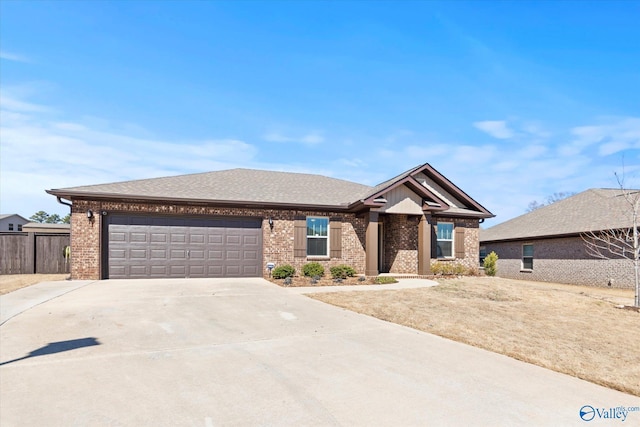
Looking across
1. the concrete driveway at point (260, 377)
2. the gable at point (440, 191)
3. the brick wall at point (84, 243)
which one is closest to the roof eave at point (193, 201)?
the brick wall at point (84, 243)

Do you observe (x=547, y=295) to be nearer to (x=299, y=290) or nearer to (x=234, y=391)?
(x=299, y=290)

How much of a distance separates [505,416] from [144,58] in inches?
518

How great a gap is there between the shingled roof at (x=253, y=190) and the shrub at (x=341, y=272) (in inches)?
102

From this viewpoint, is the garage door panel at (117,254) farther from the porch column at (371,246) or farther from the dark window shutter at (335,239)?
the porch column at (371,246)

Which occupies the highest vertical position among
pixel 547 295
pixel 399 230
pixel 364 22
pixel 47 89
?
pixel 364 22

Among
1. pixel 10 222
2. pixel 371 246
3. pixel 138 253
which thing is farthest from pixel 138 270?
pixel 10 222

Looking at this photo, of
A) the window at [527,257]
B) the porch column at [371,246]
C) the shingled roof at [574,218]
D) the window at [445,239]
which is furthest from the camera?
the window at [527,257]

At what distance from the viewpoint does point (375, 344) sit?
20.5ft

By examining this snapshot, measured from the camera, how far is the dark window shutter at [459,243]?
18766 millimetres

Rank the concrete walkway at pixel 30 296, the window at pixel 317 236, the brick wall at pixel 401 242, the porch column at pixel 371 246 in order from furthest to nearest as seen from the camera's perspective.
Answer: the brick wall at pixel 401 242 → the window at pixel 317 236 → the porch column at pixel 371 246 → the concrete walkway at pixel 30 296

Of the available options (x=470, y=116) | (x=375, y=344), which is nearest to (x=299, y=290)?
(x=375, y=344)

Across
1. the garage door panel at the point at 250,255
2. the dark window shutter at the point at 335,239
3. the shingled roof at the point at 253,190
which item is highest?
the shingled roof at the point at 253,190

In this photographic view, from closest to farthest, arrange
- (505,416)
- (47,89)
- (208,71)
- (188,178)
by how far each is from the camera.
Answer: (505,416), (47,89), (208,71), (188,178)

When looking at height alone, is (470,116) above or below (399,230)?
above
